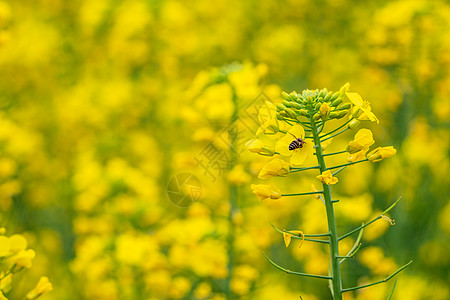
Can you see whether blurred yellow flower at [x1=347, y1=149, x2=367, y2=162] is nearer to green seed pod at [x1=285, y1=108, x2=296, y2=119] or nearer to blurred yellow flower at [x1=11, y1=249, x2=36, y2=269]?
green seed pod at [x1=285, y1=108, x2=296, y2=119]

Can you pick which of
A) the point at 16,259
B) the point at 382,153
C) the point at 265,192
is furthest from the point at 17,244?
the point at 382,153

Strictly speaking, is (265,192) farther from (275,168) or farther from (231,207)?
(231,207)

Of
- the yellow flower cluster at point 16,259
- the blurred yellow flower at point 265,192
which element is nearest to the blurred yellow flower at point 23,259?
the yellow flower cluster at point 16,259

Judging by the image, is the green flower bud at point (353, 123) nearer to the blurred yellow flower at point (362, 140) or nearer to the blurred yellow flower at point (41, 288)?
the blurred yellow flower at point (362, 140)

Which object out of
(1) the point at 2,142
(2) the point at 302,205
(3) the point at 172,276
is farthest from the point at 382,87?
(1) the point at 2,142

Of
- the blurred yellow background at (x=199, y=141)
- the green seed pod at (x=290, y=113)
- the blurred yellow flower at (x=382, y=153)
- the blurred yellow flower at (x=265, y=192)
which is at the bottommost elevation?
the blurred yellow background at (x=199, y=141)

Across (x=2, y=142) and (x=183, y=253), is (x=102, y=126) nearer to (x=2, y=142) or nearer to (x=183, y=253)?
(x=2, y=142)
